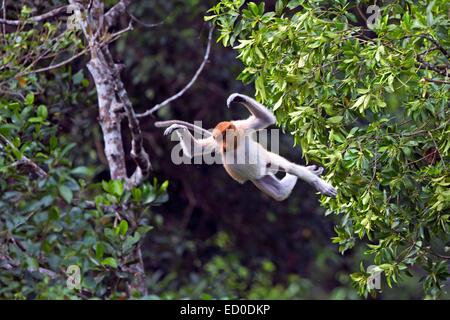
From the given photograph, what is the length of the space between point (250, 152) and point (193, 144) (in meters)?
0.36

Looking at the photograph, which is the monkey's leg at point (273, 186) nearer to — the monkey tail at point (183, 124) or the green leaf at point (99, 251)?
the monkey tail at point (183, 124)

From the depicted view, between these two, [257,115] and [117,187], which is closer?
[257,115]

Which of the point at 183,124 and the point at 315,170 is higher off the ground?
the point at 183,124

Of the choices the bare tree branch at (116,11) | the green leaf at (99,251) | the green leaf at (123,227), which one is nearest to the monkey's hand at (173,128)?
the green leaf at (123,227)

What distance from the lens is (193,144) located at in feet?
16.0

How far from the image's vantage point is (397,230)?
4.57 meters

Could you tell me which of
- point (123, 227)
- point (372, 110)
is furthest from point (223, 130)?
point (123, 227)

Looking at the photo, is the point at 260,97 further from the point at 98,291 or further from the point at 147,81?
the point at 147,81

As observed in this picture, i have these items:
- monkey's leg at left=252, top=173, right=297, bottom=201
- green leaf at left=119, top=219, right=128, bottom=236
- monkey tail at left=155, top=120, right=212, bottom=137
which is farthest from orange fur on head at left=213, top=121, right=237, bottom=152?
green leaf at left=119, top=219, right=128, bottom=236

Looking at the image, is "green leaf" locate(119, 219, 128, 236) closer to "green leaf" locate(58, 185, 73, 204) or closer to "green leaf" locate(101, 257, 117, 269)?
"green leaf" locate(101, 257, 117, 269)

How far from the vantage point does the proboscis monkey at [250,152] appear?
4480 mm

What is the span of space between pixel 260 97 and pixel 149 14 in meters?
5.17

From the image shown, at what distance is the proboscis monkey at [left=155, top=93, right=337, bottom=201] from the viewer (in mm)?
4480

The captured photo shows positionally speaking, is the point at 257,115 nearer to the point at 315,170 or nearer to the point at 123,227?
the point at 315,170
